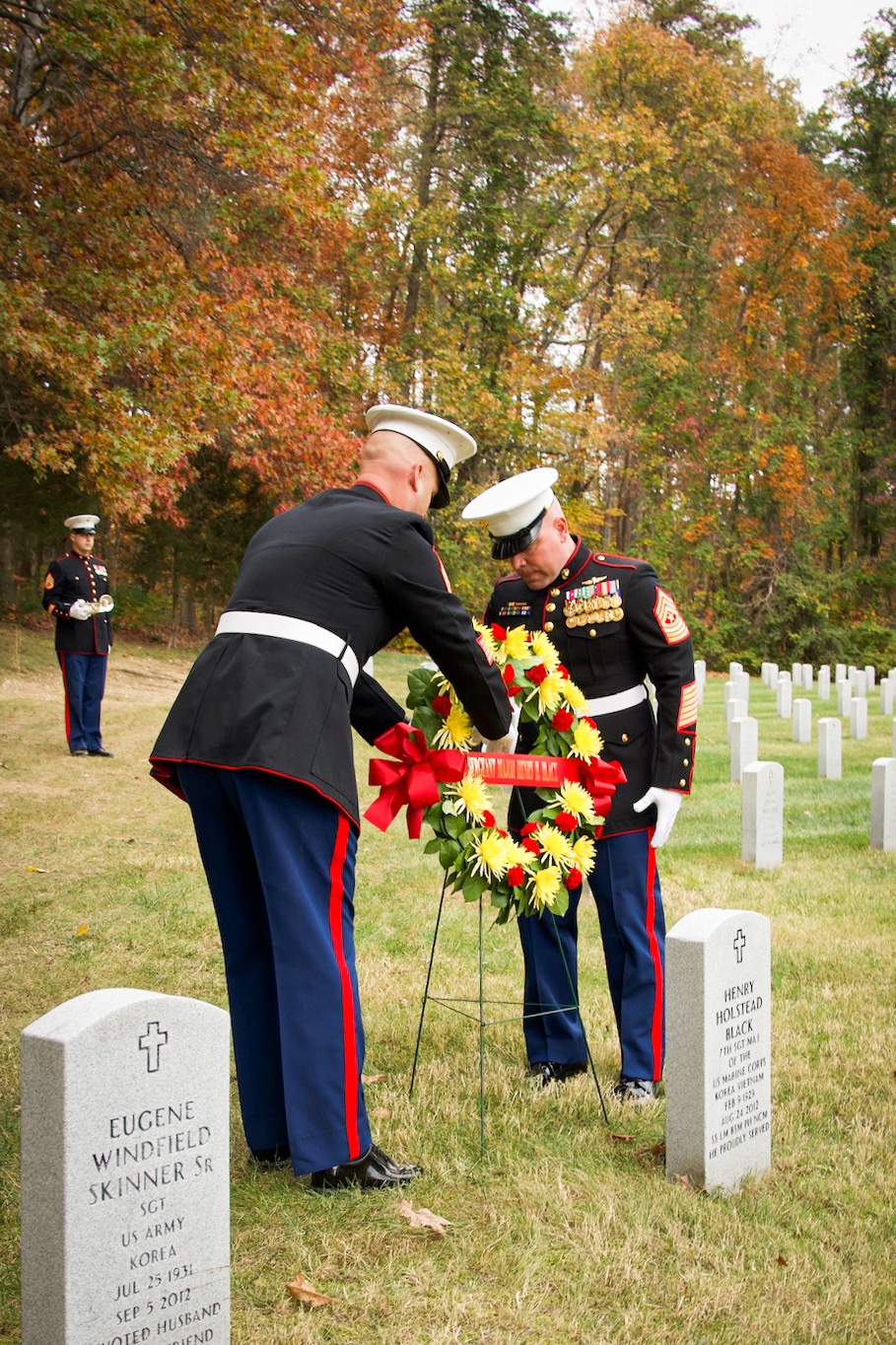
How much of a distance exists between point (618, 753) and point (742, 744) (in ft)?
25.7

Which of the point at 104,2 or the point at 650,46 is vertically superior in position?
the point at 650,46

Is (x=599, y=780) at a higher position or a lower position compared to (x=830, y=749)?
higher

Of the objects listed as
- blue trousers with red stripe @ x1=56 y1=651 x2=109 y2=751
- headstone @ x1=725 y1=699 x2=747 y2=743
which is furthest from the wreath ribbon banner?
headstone @ x1=725 y1=699 x2=747 y2=743

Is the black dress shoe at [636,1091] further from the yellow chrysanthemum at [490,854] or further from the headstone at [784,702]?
the headstone at [784,702]

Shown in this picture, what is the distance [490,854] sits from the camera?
3816 mm

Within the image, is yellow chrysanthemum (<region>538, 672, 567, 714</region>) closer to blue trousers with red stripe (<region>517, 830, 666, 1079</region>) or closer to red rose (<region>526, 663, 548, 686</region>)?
red rose (<region>526, 663, 548, 686</region>)

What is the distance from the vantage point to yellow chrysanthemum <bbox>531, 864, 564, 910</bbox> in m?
3.92

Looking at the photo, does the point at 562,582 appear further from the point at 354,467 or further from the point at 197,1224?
the point at 354,467

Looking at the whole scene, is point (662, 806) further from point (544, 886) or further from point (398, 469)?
point (398, 469)

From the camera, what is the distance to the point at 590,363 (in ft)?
105

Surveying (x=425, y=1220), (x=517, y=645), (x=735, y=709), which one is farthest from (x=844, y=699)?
(x=425, y=1220)

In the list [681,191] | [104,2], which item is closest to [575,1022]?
[104,2]

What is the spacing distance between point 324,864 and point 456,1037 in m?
1.93

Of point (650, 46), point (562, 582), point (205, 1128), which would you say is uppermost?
point (650, 46)
